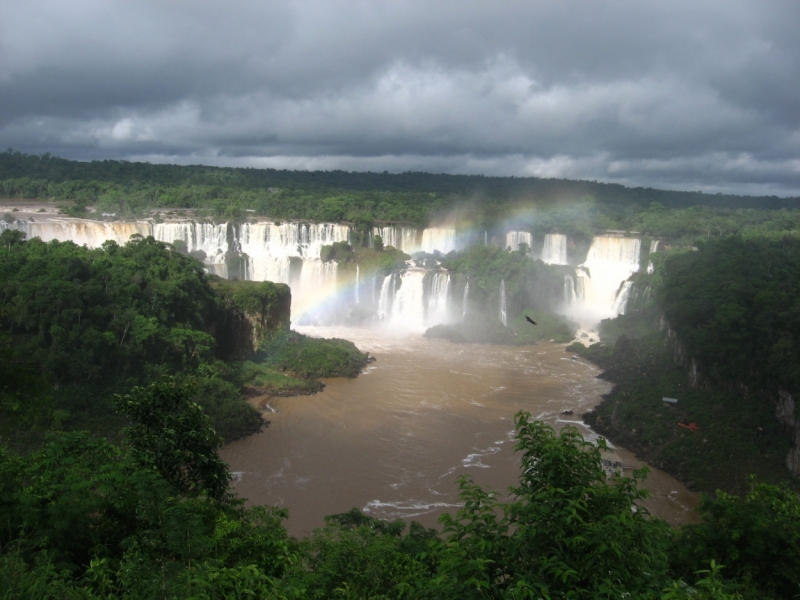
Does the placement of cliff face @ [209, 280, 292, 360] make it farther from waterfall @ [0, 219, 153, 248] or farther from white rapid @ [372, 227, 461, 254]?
white rapid @ [372, 227, 461, 254]

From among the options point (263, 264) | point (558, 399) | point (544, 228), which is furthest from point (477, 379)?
point (544, 228)

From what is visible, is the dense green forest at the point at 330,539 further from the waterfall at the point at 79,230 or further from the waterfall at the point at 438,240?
the waterfall at the point at 438,240

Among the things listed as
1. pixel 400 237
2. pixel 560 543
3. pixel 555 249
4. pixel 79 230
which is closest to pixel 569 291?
pixel 555 249

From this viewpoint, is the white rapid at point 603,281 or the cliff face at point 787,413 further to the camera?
the white rapid at point 603,281

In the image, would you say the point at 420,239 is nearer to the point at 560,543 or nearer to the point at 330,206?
the point at 330,206

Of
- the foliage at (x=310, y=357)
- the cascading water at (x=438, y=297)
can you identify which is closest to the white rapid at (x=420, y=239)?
the cascading water at (x=438, y=297)
